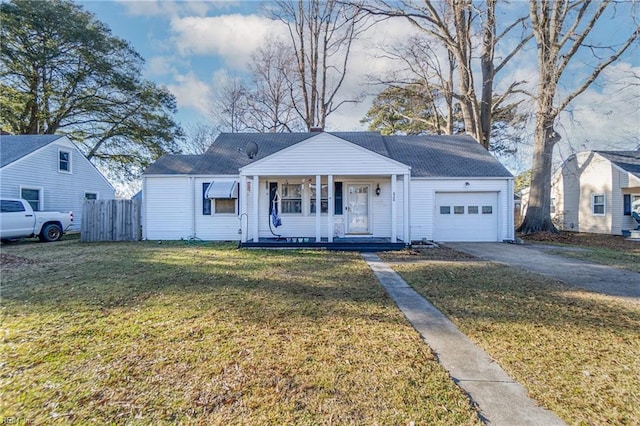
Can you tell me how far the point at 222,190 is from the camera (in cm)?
1280

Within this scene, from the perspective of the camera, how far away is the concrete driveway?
19.5 feet

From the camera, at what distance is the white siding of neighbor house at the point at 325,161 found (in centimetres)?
1089

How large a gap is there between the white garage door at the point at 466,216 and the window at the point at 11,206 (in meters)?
17.0

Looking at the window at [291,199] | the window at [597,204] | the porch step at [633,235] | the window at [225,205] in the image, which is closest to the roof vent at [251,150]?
the window at [225,205]

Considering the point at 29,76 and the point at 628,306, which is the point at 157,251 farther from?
the point at 29,76

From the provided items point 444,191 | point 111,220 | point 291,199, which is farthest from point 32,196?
point 444,191

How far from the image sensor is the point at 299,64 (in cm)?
2411

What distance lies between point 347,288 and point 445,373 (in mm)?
3017

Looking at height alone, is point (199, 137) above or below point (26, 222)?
above

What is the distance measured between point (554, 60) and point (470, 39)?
4475 mm

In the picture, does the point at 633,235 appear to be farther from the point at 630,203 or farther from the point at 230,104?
the point at 230,104

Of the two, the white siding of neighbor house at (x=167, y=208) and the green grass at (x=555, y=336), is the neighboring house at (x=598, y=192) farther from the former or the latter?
the white siding of neighbor house at (x=167, y=208)

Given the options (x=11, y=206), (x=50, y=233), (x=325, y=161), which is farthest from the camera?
(x=50, y=233)

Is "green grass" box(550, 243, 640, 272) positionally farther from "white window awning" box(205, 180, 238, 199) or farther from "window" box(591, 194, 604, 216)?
"white window awning" box(205, 180, 238, 199)
